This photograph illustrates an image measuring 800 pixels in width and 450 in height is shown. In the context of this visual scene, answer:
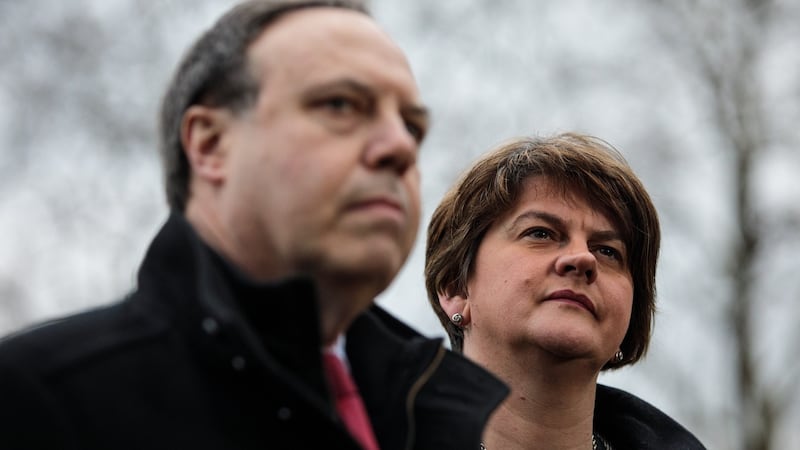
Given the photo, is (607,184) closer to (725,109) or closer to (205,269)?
(205,269)

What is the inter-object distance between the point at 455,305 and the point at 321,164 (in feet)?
5.64

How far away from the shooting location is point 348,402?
252 cm

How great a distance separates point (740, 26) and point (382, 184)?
52.1 feet

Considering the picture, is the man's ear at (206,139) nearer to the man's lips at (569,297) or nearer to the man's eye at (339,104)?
the man's eye at (339,104)

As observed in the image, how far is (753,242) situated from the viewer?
16.1m

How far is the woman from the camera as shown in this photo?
361 centimetres

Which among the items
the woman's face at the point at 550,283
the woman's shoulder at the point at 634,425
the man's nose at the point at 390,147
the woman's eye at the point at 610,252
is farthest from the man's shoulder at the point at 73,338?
the woman's shoulder at the point at 634,425

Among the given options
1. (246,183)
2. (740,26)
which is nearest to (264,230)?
(246,183)

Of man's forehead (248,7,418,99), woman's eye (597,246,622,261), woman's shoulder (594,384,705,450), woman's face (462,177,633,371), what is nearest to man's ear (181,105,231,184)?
man's forehead (248,7,418,99)

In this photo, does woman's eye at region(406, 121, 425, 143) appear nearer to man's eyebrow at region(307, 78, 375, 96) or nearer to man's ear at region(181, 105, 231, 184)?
man's eyebrow at region(307, 78, 375, 96)

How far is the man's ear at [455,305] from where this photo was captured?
394cm

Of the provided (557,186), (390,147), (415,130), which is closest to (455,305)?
(557,186)

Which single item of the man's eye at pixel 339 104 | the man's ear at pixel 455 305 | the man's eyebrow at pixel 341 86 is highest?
the man's eyebrow at pixel 341 86

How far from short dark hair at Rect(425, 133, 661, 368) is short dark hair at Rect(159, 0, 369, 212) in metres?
1.44
